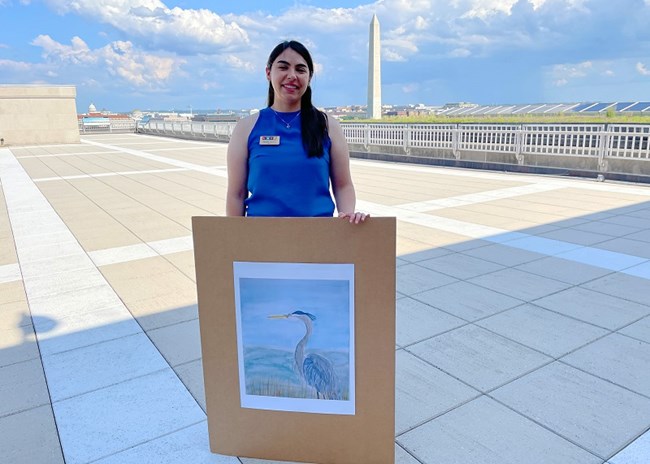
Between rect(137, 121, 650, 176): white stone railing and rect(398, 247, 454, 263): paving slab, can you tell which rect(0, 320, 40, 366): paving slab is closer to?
rect(398, 247, 454, 263): paving slab

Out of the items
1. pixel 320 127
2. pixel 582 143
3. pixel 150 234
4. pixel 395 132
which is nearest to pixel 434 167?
pixel 395 132

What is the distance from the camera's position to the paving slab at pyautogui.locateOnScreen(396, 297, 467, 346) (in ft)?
10.9

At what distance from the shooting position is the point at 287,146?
1.89m

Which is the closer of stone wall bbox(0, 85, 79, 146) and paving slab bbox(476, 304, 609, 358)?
paving slab bbox(476, 304, 609, 358)

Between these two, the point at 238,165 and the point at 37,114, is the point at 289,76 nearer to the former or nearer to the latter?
the point at 238,165

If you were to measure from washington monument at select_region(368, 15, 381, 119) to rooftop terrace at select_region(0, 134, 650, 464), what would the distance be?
22056mm

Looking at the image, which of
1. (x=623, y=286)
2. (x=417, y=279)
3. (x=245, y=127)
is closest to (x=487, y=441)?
(x=245, y=127)

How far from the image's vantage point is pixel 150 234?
6.29m

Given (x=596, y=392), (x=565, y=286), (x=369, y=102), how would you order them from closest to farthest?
1. (x=596, y=392)
2. (x=565, y=286)
3. (x=369, y=102)

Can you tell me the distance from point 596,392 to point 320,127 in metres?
2.05

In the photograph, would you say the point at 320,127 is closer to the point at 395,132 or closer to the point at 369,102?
the point at 395,132

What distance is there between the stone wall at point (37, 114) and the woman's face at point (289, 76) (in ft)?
91.5

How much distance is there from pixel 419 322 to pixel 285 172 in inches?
80.1

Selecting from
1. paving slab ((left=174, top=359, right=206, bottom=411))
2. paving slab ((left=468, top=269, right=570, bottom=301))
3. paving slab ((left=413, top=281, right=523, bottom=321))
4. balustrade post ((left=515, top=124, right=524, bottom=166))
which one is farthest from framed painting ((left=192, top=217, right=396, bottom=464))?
balustrade post ((left=515, top=124, right=524, bottom=166))
